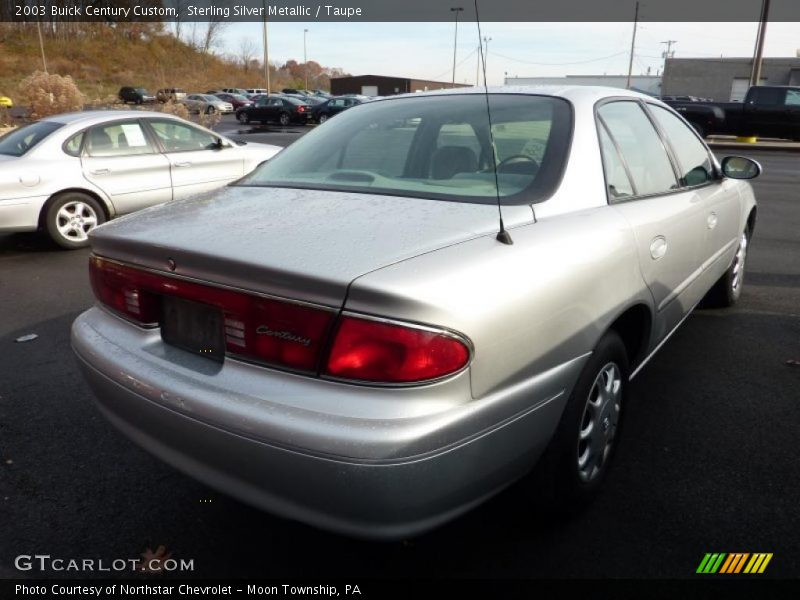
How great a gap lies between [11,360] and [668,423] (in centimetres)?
384

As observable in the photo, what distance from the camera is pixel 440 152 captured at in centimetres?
277

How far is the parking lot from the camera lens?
7.40 ft

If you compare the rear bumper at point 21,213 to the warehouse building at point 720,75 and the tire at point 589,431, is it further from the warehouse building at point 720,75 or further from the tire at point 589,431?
the warehouse building at point 720,75

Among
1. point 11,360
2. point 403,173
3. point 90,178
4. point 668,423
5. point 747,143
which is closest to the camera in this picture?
point 403,173

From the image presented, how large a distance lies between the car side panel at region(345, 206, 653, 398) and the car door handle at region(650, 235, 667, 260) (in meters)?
0.32

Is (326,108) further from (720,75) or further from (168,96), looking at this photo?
(720,75)

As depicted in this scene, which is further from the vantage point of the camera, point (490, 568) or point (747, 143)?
point (747, 143)

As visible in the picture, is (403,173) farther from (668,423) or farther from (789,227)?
(789,227)

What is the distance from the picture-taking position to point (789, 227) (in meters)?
7.97

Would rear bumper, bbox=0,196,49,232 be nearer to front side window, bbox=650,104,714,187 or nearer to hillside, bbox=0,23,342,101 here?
front side window, bbox=650,104,714,187

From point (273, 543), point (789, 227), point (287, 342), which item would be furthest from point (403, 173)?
point (789, 227)

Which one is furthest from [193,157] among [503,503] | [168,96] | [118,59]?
[118,59]

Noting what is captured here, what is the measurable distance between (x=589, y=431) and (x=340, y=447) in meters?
1.15

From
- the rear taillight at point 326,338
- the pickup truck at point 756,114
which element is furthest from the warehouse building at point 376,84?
the rear taillight at point 326,338
